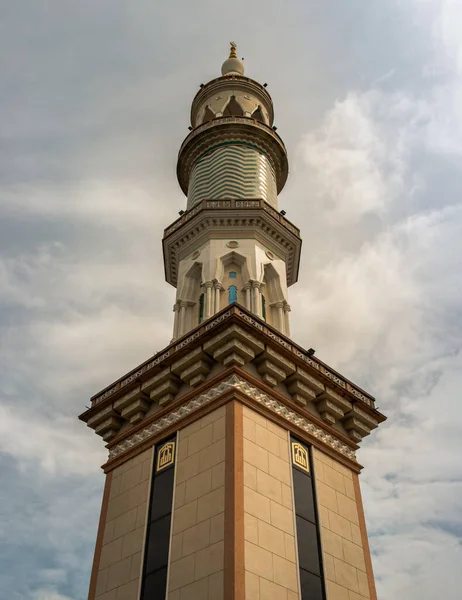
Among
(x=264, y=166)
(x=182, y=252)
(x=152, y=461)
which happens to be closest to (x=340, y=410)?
(x=152, y=461)

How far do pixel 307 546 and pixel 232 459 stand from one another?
3052 mm

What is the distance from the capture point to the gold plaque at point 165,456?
1900 cm

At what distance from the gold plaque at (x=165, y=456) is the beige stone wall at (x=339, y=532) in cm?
417

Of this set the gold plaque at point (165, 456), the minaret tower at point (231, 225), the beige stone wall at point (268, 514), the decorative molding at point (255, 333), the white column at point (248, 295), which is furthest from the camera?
the minaret tower at point (231, 225)

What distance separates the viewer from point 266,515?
1670 cm

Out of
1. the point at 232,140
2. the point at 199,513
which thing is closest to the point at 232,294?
the point at 232,140

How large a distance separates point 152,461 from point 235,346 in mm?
4133

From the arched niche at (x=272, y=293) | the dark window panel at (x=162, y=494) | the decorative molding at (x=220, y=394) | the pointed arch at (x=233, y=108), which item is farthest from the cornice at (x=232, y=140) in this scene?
the dark window panel at (x=162, y=494)

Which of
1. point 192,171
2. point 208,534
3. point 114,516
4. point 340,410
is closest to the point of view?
point 208,534

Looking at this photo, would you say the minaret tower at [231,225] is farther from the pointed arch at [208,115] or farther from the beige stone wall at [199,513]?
the beige stone wall at [199,513]

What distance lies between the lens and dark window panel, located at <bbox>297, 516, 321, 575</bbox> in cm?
1692

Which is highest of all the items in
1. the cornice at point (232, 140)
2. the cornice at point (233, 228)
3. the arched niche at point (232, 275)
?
the cornice at point (232, 140)

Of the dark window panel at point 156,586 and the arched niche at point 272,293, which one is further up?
the arched niche at point 272,293

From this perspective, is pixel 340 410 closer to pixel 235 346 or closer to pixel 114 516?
pixel 235 346
